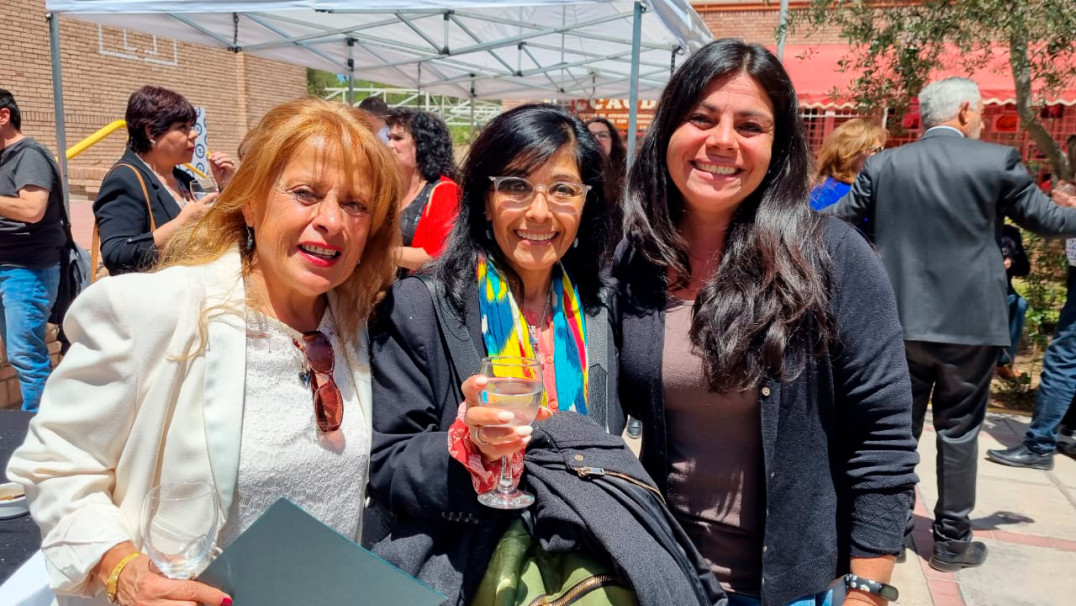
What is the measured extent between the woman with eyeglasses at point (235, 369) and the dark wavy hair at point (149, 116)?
2.95 meters

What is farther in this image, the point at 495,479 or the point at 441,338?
the point at 441,338

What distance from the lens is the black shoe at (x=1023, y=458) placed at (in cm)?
515

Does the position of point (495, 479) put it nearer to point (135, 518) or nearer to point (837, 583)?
point (135, 518)

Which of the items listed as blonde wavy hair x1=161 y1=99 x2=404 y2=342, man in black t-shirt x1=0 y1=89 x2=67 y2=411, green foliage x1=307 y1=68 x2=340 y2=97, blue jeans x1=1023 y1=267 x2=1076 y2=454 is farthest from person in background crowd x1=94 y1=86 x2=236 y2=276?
green foliage x1=307 y1=68 x2=340 y2=97

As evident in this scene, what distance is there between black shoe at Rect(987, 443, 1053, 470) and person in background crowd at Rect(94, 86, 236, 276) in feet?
17.7

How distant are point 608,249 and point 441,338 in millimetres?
628

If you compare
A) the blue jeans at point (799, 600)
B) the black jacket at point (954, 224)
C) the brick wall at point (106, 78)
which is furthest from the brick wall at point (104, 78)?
the blue jeans at point (799, 600)

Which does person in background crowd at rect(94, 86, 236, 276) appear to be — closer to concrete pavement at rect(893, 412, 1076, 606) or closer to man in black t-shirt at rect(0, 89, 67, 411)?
man in black t-shirt at rect(0, 89, 67, 411)

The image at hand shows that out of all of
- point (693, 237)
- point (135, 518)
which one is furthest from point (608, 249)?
point (135, 518)

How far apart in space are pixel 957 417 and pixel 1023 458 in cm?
189

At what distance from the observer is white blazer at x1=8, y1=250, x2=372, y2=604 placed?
1.37m

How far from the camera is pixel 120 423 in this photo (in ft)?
4.57

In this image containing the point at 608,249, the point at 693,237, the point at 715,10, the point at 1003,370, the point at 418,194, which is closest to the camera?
the point at 693,237

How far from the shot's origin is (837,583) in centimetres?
171
